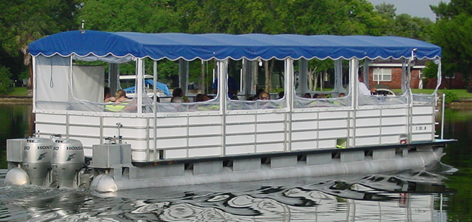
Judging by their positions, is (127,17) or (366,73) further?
(127,17)

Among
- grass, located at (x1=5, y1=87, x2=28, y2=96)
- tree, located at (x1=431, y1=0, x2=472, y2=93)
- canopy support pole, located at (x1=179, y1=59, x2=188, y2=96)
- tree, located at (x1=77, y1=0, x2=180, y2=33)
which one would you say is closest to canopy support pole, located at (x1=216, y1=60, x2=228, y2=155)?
canopy support pole, located at (x1=179, y1=59, x2=188, y2=96)

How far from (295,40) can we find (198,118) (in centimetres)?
338

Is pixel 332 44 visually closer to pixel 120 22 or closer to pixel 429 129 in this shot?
pixel 429 129

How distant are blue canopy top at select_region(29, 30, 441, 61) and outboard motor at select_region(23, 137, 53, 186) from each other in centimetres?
194

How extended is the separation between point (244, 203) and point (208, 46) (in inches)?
136

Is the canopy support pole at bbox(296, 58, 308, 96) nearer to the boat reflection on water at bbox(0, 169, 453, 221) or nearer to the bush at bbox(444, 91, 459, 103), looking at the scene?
the boat reflection on water at bbox(0, 169, 453, 221)

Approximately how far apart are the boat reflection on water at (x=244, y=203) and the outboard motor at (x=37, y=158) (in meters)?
0.31

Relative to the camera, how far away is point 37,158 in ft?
52.9

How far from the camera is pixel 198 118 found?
655 inches

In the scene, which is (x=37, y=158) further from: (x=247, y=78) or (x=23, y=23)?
(x=23, y=23)

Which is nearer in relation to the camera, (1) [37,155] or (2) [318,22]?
(1) [37,155]

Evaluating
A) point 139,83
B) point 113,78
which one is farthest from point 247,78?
point 139,83

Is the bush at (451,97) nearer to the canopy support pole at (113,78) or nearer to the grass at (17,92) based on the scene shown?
the grass at (17,92)

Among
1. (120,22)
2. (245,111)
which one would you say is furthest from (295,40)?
(120,22)
